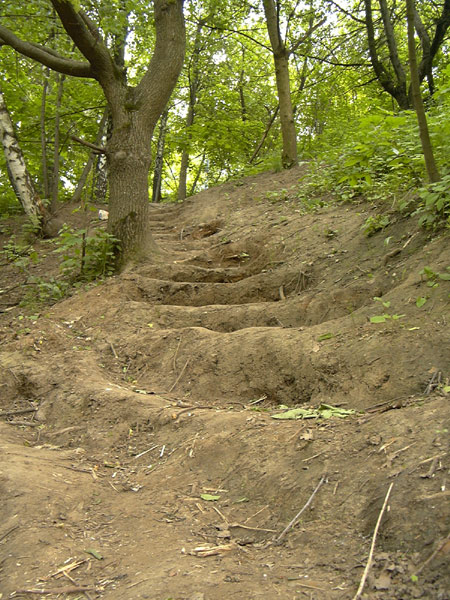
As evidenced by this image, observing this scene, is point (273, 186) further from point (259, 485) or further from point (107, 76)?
point (259, 485)

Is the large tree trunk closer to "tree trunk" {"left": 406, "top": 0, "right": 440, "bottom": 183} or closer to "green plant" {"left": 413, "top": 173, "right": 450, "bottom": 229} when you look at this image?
"green plant" {"left": 413, "top": 173, "right": 450, "bottom": 229}

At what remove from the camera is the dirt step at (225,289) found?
18.4 ft

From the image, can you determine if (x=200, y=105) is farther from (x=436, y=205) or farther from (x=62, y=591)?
(x=62, y=591)

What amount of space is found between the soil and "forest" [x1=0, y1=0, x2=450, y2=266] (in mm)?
820

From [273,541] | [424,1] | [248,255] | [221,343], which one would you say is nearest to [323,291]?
[221,343]

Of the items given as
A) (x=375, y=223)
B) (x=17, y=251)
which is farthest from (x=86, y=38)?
(x=375, y=223)

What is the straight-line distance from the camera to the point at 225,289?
20.1 feet

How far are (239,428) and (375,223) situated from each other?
3.05m

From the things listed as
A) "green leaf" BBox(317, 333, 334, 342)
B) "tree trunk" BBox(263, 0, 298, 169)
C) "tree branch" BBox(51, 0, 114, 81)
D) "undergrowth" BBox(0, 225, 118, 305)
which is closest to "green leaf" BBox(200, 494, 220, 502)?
"green leaf" BBox(317, 333, 334, 342)

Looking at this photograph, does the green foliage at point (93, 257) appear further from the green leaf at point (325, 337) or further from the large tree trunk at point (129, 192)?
the green leaf at point (325, 337)

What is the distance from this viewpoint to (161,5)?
736 cm

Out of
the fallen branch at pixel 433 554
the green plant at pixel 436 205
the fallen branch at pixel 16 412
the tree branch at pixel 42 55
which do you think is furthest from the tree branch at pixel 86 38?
the fallen branch at pixel 433 554

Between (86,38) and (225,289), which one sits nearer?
(225,289)

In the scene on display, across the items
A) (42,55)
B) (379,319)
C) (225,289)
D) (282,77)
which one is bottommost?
(379,319)
